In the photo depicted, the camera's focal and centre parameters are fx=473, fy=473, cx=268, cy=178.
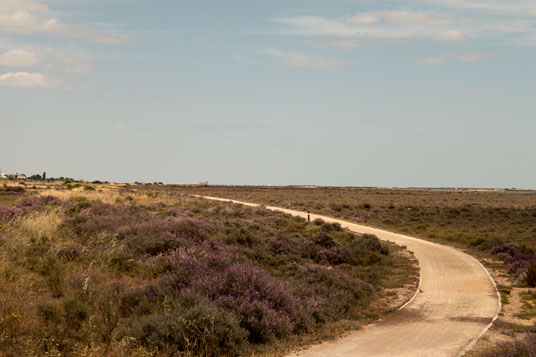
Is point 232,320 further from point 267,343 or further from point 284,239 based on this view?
point 284,239

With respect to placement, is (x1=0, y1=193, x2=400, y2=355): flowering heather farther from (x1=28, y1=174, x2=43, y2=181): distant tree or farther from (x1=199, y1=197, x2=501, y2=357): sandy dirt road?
(x1=28, y1=174, x2=43, y2=181): distant tree

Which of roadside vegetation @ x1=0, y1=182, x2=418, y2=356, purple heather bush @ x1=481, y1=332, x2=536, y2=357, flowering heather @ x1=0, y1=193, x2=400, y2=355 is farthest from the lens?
flowering heather @ x1=0, y1=193, x2=400, y2=355

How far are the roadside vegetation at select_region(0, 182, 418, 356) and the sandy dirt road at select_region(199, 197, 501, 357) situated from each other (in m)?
0.72

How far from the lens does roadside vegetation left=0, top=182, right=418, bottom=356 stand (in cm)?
988

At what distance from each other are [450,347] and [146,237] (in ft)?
41.3

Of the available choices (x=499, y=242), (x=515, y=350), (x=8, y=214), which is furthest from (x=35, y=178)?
(x=515, y=350)

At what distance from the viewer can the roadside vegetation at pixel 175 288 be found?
9.88 metres

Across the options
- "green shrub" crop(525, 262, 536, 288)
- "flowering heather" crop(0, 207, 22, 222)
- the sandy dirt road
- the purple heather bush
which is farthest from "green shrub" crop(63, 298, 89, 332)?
"green shrub" crop(525, 262, 536, 288)

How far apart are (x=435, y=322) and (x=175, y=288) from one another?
23.8ft

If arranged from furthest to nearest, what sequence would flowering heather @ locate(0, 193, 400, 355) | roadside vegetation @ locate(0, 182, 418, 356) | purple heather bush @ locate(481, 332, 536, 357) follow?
1. flowering heather @ locate(0, 193, 400, 355)
2. roadside vegetation @ locate(0, 182, 418, 356)
3. purple heather bush @ locate(481, 332, 536, 357)

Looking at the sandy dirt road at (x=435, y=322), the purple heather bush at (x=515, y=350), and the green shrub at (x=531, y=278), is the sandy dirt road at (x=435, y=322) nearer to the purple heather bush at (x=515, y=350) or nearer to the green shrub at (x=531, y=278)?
the purple heather bush at (x=515, y=350)

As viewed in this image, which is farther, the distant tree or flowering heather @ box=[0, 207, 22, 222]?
the distant tree

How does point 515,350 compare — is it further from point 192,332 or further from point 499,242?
point 499,242

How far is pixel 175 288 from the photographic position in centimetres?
1318
